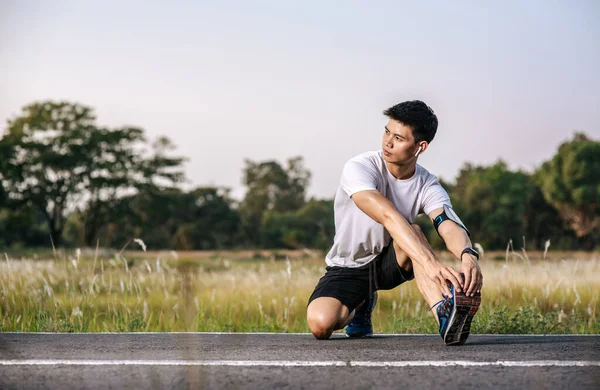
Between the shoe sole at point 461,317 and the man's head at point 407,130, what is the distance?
1.15 m

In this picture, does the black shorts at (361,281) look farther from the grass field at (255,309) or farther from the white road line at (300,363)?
the white road line at (300,363)

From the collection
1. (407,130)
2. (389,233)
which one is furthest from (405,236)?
(407,130)

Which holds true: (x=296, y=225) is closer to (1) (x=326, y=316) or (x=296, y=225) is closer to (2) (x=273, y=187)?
(2) (x=273, y=187)

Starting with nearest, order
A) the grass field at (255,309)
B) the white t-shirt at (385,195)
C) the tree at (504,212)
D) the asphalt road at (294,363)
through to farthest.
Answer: the asphalt road at (294,363) → the white t-shirt at (385,195) → the grass field at (255,309) → the tree at (504,212)

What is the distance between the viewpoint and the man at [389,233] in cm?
453

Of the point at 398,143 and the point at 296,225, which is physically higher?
the point at 398,143

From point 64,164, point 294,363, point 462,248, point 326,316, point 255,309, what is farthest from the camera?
point 64,164

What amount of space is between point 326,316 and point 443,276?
3.41 feet

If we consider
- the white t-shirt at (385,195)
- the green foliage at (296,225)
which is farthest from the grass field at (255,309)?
the green foliage at (296,225)

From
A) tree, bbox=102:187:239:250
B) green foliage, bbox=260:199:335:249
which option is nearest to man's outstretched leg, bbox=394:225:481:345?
tree, bbox=102:187:239:250

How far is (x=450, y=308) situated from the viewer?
430cm

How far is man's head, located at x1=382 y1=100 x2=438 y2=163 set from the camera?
16.0 ft

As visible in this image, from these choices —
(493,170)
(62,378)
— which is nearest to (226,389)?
(62,378)

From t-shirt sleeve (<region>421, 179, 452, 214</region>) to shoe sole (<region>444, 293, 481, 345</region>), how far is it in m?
0.92
